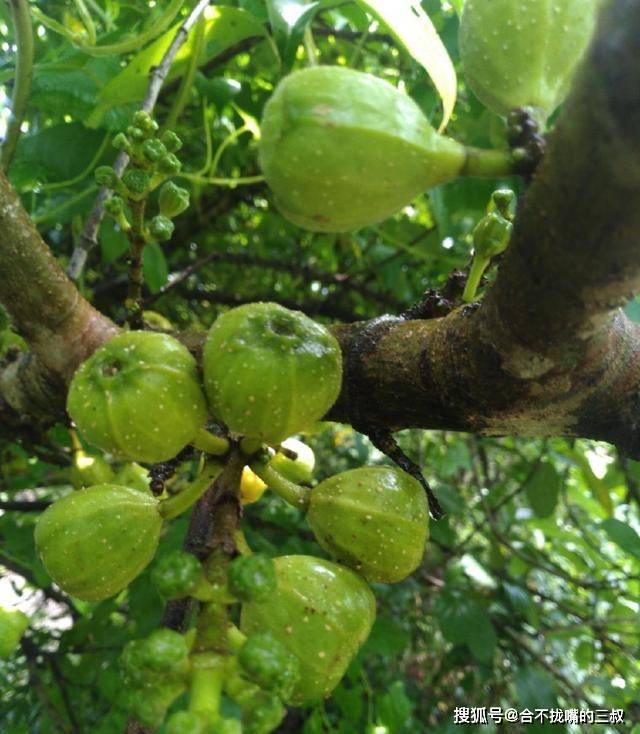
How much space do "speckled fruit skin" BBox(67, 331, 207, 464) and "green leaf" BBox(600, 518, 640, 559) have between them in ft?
4.89

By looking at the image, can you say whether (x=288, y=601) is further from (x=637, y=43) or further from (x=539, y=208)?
(x=637, y=43)

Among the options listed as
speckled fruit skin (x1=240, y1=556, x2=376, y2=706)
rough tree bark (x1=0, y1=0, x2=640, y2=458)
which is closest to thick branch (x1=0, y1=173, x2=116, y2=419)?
rough tree bark (x1=0, y1=0, x2=640, y2=458)

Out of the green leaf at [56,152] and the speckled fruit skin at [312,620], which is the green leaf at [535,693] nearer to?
the speckled fruit skin at [312,620]

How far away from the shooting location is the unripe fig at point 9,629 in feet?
4.15

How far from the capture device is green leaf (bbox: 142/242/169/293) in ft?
8.69

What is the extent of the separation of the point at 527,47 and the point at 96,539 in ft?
3.12

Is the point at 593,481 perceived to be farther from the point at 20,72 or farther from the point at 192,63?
the point at 20,72

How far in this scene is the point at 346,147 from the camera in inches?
33.1

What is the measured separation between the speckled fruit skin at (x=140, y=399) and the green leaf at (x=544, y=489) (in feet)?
8.35

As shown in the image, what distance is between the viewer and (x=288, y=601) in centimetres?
101

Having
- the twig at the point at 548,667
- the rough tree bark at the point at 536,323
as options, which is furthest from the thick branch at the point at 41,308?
the twig at the point at 548,667

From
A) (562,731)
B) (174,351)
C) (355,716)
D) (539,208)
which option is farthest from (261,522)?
(539,208)

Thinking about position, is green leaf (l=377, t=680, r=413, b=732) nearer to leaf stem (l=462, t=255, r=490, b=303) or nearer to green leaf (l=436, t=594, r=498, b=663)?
green leaf (l=436, t=594, r=498, b=663)

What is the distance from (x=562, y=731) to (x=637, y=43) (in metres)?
2.62
